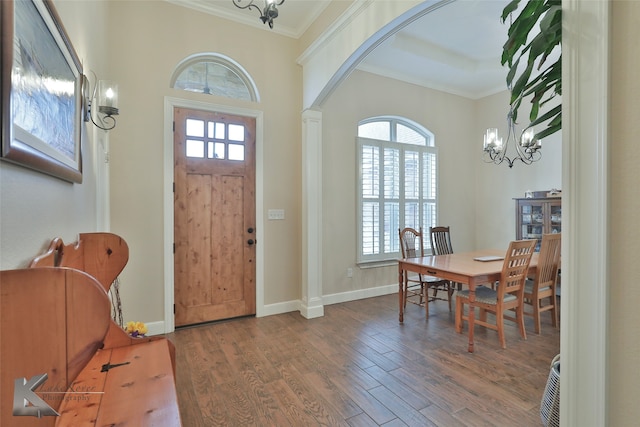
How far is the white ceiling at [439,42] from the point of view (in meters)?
3.35

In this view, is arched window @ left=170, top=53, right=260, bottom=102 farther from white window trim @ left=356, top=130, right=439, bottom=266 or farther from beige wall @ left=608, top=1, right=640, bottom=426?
beige wall @ left=608, top=1, right=640, bottom=426

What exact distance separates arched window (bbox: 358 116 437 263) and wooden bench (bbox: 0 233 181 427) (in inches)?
148

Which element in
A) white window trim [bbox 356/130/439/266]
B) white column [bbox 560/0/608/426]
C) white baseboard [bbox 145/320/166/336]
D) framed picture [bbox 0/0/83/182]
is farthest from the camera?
white window trim [bbox 356/130/439/266]

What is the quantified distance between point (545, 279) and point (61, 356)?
3964 millimetres

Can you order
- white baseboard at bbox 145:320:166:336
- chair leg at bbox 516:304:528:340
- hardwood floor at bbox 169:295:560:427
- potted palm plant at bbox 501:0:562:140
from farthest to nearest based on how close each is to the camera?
white baseboard at bbox 145:320:166:336, chair leg at bbox 516:304:528:340, hardwood floor at bbox 169:295:560:427, potted palm plant at bbox 501:0:562:140

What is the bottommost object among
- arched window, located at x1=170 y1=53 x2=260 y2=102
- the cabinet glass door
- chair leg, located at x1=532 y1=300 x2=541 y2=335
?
chair leg, located at x1=532 y1=300 x2=541 y2=335

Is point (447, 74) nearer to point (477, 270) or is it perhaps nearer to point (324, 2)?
point (324, 2)

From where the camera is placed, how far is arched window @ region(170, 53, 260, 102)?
3.40 meters

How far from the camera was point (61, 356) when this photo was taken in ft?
2.41

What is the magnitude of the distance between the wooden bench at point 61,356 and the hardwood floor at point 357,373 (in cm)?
109

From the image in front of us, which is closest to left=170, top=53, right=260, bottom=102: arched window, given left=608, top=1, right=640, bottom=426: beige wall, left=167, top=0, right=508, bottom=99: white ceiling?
left=167, top=0, right=508, bottom=99: white ceiling

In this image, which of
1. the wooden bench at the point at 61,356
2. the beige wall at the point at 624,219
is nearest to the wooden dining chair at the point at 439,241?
the beige wall at the point at 624,219

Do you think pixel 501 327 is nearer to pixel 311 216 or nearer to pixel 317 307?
pixel 317 307

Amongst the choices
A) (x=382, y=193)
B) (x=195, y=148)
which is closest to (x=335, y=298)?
(x=382, y=193)
